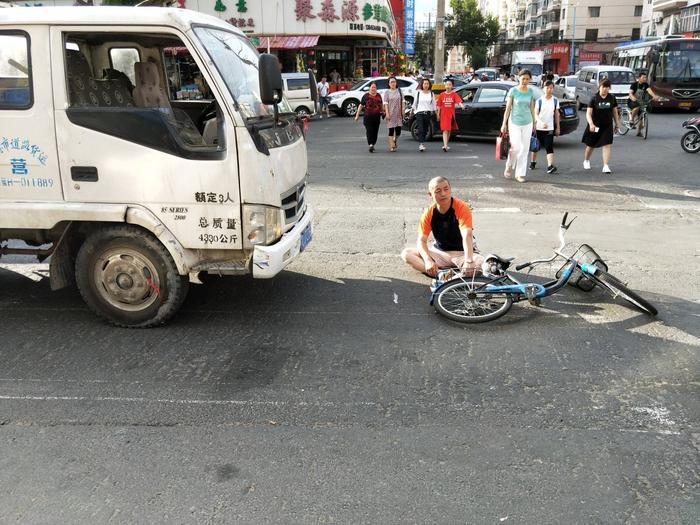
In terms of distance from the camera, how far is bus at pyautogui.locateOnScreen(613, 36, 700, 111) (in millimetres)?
24875

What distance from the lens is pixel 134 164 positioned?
14.5 feet

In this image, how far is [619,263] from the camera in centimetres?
649

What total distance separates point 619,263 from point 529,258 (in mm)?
920

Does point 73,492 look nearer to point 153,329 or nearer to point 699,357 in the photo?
point 153,329

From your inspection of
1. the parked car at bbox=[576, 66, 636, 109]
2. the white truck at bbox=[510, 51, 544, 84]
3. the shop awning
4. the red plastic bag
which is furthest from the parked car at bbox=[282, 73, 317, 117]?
the white truck at bbox=[510, 51, 544, 84]

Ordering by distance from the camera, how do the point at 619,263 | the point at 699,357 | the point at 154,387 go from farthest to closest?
the point at 619,263
the point at 699,357
the point at 154,387

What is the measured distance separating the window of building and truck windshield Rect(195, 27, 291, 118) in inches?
48.5

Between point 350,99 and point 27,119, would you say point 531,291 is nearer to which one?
point 27,119

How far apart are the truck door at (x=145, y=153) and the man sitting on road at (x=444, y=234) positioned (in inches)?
69.9

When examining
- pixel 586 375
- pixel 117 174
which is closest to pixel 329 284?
pixel 117 174

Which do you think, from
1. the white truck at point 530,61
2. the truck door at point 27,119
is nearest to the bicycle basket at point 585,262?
the truck door at point 27,119

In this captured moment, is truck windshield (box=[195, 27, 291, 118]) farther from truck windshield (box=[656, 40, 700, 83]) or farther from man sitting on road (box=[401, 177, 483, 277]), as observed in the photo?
truck windshield (box=[656, 40, 700, 83])

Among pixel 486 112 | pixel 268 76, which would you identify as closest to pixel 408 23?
pixel 486 112

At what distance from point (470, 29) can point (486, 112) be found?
8406 cm
